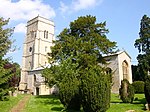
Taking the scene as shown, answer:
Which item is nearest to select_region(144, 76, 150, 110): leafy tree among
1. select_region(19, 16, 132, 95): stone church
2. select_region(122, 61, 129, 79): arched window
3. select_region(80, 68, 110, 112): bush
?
select_region(80, 68, 110, 112): bush

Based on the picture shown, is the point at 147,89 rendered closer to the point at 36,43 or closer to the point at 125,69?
the point at 125,69

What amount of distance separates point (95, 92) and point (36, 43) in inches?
2364

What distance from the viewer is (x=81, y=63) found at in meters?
30.8

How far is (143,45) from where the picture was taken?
5019cm

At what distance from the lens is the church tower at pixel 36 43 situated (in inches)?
2886

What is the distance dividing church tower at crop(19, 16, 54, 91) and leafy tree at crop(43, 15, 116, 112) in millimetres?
39180

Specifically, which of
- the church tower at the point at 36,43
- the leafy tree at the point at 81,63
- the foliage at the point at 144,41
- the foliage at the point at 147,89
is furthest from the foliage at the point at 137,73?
the church tower at the point at 36,43

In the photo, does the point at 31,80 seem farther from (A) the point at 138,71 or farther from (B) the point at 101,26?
(B) the point at 101,26

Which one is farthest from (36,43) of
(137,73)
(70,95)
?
(70,95)

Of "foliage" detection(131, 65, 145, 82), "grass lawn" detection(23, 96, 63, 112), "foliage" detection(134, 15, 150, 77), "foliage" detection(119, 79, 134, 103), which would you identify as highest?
"foliage" detection(134, 15, 150, 77)

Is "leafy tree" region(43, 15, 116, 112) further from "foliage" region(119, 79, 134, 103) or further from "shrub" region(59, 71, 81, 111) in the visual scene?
"foliage" region(119, 79, 134, 103)

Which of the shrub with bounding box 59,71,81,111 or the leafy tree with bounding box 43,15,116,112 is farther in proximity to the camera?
the shrub with bounding box 59,71,81,111

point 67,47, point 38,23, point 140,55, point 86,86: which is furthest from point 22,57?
point 86,86

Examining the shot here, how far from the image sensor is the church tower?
241 ft
